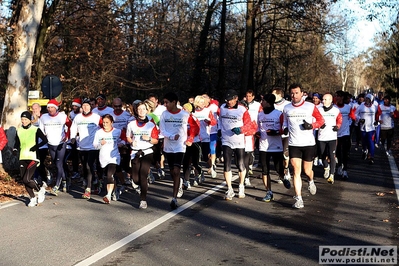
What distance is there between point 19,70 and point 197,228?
26.9ft

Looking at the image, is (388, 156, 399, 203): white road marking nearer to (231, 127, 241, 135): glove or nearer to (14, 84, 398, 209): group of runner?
(14, 84, 398, 209): group of runner

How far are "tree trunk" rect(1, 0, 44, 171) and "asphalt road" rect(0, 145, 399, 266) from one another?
3.12 metres

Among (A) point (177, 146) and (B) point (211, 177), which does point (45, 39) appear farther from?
(A) point (177, 146)

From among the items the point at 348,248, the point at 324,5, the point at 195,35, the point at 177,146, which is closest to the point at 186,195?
the point at 177,146

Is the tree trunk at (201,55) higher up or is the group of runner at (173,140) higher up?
the tree trunk at (201,55)

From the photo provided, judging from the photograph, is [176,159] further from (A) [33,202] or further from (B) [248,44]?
(B) [248,44]

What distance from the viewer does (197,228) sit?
29.2 ft

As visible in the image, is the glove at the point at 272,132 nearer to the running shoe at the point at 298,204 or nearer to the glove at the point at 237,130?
the glove at the point at 237,130

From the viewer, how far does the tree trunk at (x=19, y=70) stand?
15070 mm

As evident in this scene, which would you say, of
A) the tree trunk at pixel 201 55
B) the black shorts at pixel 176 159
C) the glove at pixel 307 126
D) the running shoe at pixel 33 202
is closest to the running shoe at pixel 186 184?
the black shorts at pixel 176 159

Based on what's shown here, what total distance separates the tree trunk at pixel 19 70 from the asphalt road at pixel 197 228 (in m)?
3.12

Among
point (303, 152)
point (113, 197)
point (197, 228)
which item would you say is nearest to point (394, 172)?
point (303, 152)

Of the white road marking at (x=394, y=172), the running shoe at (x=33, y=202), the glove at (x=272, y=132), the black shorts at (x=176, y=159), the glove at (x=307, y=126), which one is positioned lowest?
the running shoe at (x=33, y=202)

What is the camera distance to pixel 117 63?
2514 cm
